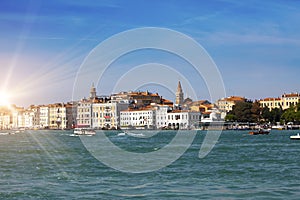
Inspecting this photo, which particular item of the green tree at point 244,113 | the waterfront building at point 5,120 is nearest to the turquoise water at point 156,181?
the green tree at point 244,113

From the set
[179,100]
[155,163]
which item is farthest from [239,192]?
[179,100]

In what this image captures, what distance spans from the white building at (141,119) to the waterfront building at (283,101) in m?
20.4

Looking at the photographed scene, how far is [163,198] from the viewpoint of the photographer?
11203mm

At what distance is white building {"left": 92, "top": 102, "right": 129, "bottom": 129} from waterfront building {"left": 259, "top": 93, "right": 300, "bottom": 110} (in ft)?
79.2

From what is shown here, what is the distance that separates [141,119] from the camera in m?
90.4

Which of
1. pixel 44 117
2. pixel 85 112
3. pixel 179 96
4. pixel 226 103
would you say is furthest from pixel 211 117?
pixel 44 117

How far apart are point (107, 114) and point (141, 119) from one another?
7.02m

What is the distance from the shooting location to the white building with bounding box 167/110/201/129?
86750 millimetres

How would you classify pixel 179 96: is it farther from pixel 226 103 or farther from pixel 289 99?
pixel 289 99

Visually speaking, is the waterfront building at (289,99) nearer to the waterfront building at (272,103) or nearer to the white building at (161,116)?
the waterfront building at (272,103)

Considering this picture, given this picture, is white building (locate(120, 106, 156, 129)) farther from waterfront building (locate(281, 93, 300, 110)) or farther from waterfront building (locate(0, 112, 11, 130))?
waterfront building (locate(0, 112, 11, 130))

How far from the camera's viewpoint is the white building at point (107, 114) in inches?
3691

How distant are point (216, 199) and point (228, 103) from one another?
87158mm

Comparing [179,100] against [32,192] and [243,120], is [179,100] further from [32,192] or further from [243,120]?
[32,192]
